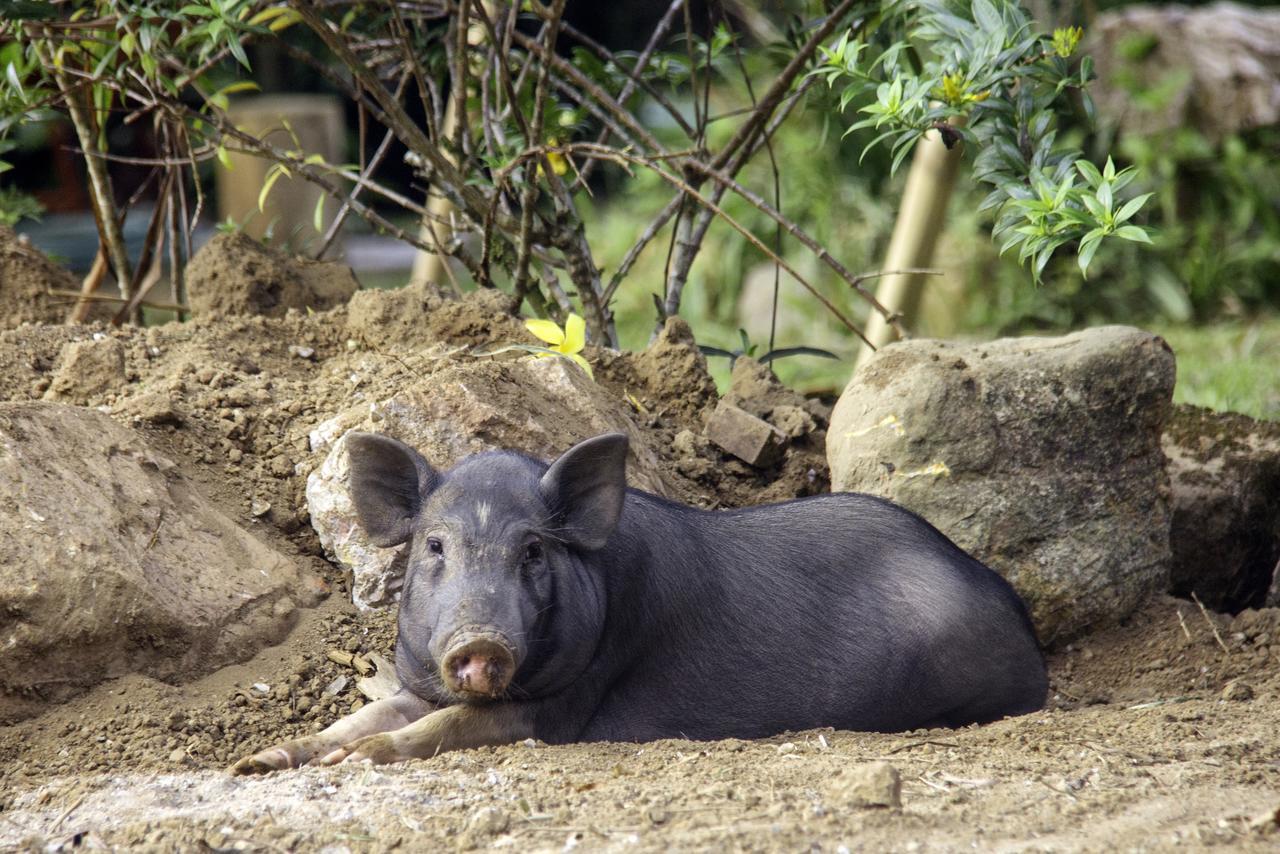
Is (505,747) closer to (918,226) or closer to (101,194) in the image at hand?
(101,194)

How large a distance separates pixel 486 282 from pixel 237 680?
1.95 m

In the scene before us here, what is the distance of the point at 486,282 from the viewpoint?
5.16 m

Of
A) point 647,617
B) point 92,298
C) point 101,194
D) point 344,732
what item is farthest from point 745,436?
point 101,194

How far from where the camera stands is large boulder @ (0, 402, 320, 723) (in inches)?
136

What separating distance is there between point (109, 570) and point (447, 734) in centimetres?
98

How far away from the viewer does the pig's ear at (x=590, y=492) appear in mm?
3516

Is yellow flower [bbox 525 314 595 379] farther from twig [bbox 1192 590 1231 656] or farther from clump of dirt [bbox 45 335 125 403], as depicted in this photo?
twig [bbox 1192 590 1231 656]

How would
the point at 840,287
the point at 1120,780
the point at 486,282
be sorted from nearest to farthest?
the point at 1120,780 < the point at 486,282 < the point at 840,287

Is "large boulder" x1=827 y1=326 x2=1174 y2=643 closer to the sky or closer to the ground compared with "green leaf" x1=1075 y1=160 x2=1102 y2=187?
closer to the ground

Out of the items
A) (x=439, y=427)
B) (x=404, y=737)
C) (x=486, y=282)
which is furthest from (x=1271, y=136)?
(x=404, y=737)

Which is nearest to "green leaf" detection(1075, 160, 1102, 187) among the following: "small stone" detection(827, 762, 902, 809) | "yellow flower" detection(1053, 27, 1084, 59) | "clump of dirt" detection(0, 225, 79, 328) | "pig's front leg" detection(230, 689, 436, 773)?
"yellow flower" detection(1053, 27, 1084, 59)

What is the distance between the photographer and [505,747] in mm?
3408

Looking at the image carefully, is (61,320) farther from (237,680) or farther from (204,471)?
(237,680)

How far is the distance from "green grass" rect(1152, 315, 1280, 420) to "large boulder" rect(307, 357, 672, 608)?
3.26 metres
